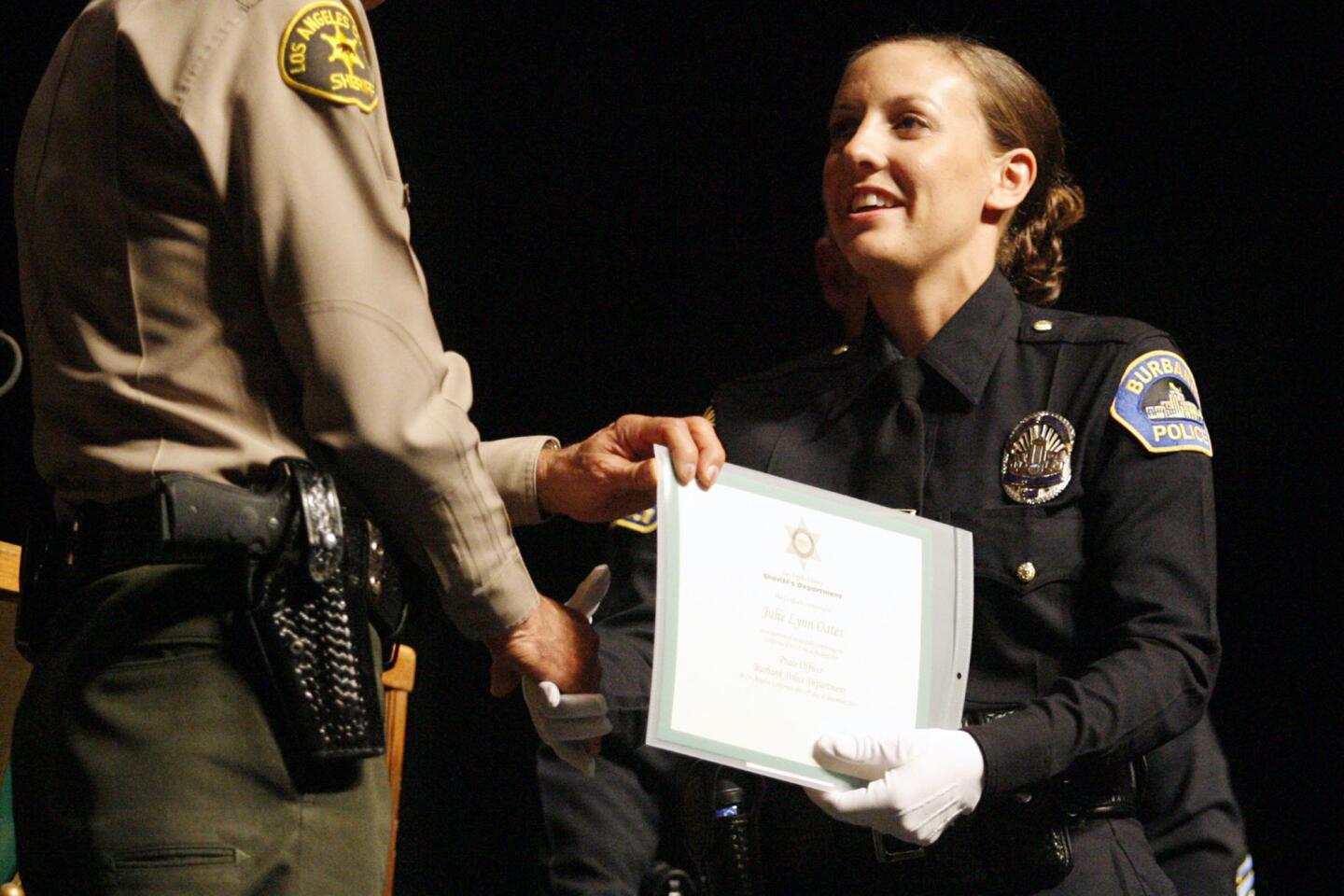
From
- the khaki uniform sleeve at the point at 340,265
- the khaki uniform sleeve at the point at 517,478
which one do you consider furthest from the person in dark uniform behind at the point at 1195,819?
the khaki uniform sleeve at the point at 340,265

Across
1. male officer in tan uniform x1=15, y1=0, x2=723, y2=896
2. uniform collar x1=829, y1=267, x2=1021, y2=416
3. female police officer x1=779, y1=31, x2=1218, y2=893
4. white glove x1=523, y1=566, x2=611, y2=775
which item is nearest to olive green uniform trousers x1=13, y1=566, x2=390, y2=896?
male officer in tan uniform x1=15, y1=0, x2=723, y2=896

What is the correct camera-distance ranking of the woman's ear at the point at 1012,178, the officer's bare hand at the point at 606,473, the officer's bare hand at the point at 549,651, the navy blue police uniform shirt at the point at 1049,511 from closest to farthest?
the officer's bare hand at the point at 549,651 < the navy blue police uniform shirt at the point at 1049,511 < the officer's bare hand at the point at 606,473 < the woman's ear at the point at 1012,178

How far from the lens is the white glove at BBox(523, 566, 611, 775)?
1.37m

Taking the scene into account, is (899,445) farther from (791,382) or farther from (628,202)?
(628,202)

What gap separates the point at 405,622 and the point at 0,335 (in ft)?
3.63

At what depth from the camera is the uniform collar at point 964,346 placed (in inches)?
63.1

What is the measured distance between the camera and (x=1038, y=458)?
1.51 m

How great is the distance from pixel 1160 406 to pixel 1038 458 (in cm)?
14

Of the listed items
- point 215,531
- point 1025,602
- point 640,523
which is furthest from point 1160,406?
point 215,531

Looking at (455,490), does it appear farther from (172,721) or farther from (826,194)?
(826,194)

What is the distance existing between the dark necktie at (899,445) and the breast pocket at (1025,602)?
0.36 feet

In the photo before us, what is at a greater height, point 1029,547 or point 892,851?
point 1029,547

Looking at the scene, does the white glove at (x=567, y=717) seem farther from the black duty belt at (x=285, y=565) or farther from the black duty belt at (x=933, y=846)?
the black duty belt at (x=285, y=565)

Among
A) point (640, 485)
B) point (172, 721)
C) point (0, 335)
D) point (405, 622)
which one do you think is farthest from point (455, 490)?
point (0, 335)
